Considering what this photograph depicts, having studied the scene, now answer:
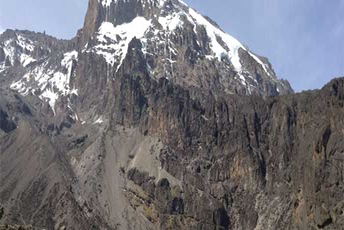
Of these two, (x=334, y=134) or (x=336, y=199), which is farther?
(x=334, y=134)

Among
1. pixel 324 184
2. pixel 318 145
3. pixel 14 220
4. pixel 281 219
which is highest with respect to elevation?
pixel 318 145

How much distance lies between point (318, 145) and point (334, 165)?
11.6 meters

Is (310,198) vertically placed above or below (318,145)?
below

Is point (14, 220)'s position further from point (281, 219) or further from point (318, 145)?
point (318, 145)

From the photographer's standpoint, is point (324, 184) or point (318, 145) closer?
point (324, 184)

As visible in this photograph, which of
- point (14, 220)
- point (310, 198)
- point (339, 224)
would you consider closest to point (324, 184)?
point (310, 198)

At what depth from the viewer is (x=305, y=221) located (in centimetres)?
18838


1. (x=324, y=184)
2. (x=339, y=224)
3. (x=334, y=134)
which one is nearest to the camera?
(x=339, y=224)

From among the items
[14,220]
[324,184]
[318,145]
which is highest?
[318,145]

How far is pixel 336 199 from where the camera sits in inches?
7057

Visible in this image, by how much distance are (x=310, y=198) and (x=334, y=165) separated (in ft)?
42.2

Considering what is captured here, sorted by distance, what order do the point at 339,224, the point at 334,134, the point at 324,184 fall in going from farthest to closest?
1. the point at 334,134
2. the point at 324,184
3. the point at 339,224

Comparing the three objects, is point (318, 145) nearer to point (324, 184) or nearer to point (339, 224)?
point (324, 184)

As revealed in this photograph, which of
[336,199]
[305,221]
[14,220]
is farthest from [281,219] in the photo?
[14,220]
